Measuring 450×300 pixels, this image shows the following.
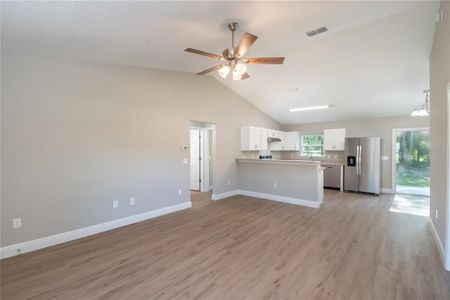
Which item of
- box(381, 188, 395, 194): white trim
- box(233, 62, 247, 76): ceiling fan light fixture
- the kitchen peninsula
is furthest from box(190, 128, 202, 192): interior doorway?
box(381, 188, 395, 194): white trim

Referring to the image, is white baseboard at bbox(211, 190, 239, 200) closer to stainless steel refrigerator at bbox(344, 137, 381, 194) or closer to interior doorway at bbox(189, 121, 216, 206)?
interior doorway at bbox(189, 121, 216, 206)

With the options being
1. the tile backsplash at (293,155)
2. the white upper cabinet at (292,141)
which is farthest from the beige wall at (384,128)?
the white upper cabinet at (292,141)

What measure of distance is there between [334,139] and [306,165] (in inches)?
116

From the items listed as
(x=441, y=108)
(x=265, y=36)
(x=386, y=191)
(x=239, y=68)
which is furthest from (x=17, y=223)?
(x=386, y=191)

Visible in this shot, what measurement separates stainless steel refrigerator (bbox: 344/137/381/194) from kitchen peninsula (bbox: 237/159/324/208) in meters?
2.17

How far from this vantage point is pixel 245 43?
7.48ft

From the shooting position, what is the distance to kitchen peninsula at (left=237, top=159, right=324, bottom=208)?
194 inches

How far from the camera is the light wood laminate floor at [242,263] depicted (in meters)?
2.06

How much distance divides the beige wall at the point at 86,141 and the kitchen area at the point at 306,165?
6.72 ft

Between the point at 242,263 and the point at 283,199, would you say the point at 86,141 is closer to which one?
the point at 242,263

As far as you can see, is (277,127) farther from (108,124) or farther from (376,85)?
(108,124)

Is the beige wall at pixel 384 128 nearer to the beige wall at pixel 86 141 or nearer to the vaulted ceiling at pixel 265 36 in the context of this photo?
the vaulted ceiling at pixel 265 36

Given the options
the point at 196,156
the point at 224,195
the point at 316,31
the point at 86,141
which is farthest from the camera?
the point at 196,156

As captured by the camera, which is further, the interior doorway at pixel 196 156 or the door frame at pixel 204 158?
the interior doorway at pixel 196 156
